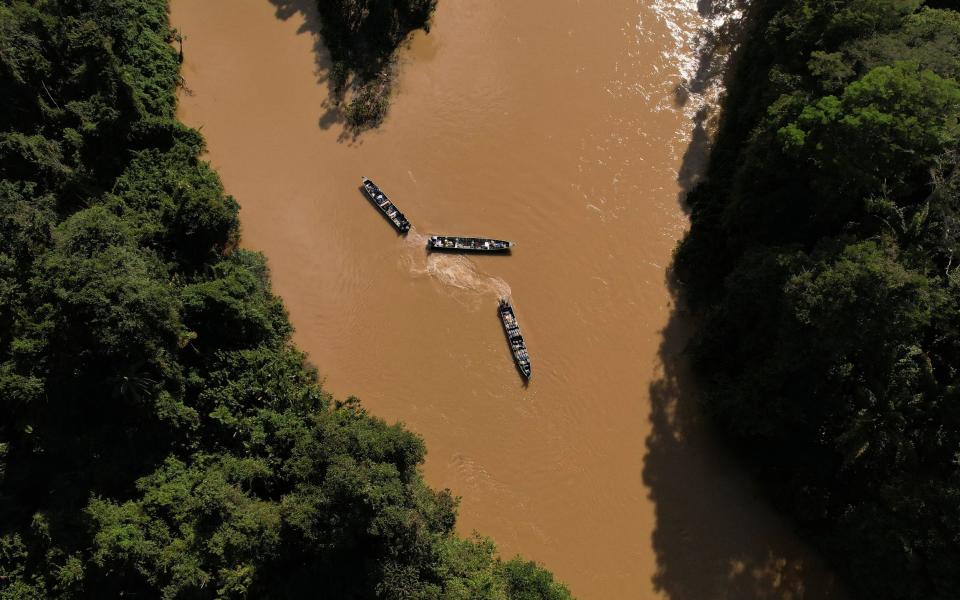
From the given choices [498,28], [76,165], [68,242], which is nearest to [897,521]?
[498,28]

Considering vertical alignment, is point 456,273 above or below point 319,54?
below

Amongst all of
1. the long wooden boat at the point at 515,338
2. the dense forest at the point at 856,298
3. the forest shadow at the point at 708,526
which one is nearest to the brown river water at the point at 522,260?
the forest shadow at the point at 708,526

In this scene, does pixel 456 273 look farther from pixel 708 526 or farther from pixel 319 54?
pixel 708 526

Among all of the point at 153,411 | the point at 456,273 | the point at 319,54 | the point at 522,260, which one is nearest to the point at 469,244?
the point at 456,273

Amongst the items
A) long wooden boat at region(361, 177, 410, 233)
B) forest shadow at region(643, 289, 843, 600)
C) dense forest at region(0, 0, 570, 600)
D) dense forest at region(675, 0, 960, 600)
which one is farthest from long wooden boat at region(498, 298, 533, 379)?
dense forest at region(675, 0, 960, 600)

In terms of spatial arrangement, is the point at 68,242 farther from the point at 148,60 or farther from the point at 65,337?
the point at 148,60

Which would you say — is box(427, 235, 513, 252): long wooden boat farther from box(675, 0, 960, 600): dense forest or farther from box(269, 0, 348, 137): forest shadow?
box(675, 0, 960, 600): dense forest
